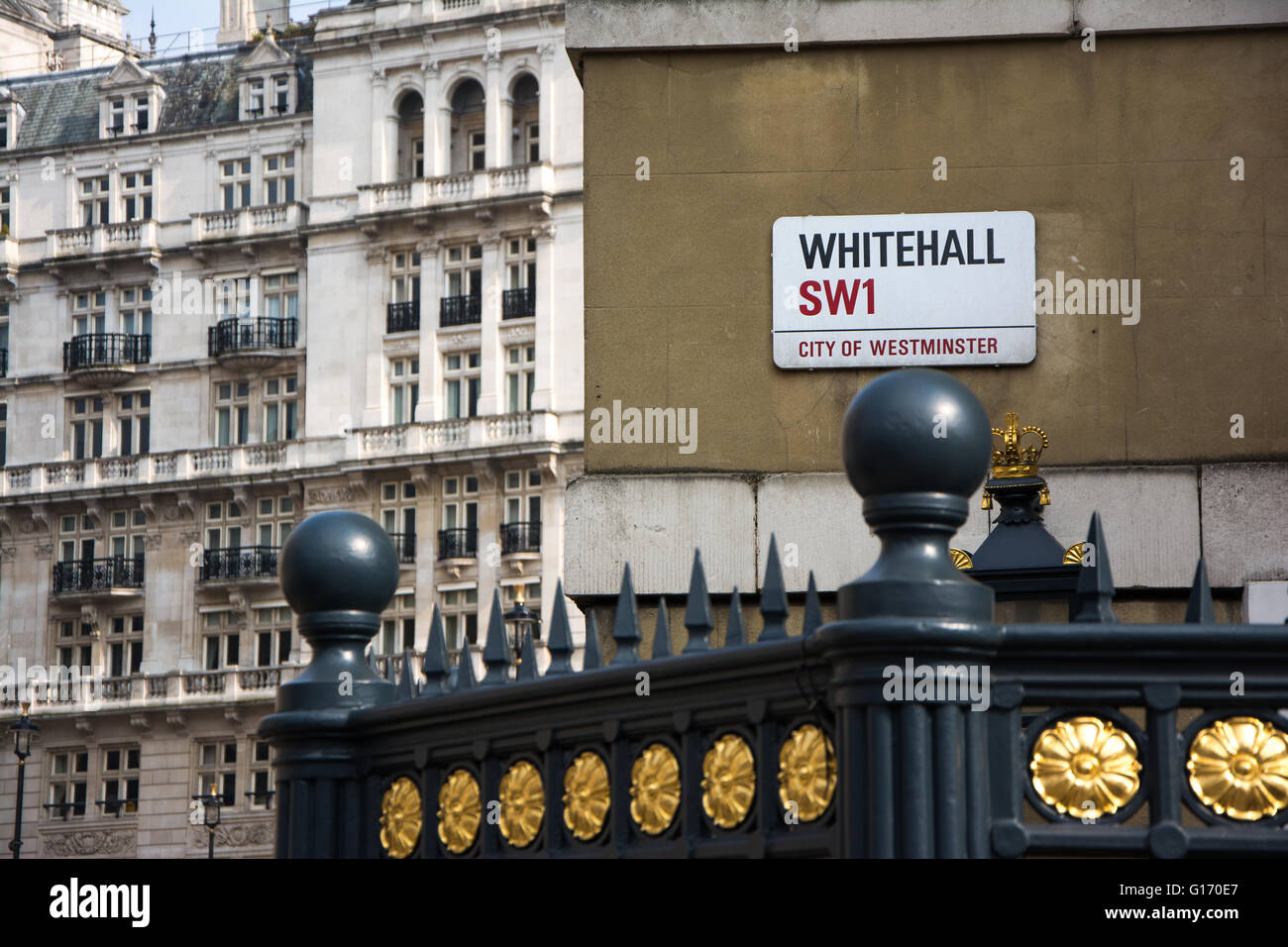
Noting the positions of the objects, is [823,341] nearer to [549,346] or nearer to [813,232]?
[813,232]

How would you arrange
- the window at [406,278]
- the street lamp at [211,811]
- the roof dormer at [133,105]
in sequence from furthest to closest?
1. the roof dormer at [133,105]
2. the window at [406,278]
3. the street lamp at [211,811]

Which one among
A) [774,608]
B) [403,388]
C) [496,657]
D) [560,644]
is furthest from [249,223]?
[774,608]

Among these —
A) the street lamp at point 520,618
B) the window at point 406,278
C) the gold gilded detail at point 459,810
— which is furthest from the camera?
the window at point 406,278

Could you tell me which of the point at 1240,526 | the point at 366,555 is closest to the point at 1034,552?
the point at 1240,526

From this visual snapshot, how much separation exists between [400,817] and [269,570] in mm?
53022

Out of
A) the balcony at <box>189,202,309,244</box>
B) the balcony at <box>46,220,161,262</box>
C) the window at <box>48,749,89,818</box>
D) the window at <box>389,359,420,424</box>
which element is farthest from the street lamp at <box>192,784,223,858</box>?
the balcony at <box>46,220,161,262</box>

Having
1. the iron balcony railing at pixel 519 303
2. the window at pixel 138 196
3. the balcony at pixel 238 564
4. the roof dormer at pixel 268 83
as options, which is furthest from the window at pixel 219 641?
the roof dormer at pixel 268 83

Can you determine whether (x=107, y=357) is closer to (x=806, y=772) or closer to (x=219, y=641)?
(x=219, y=641)

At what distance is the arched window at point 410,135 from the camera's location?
59.6m

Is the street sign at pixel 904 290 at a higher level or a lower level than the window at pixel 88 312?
lower

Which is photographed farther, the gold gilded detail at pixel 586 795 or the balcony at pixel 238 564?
the balcony at pixel 238 564

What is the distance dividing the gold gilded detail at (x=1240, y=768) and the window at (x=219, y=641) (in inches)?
2181

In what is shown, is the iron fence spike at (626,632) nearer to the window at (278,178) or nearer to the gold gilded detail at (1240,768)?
the gold gilded detail at (1240,768)
